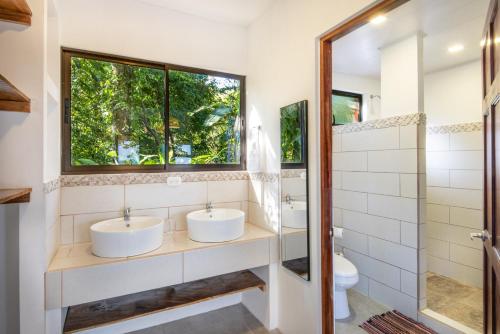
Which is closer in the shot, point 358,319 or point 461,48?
point 358,319

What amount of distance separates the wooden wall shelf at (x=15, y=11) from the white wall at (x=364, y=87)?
2260mm

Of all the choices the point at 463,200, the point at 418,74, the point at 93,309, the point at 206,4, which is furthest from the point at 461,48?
the point at 93,309

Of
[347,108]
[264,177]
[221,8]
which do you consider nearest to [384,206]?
[347,108]

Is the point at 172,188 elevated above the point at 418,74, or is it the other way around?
the point at 418,74

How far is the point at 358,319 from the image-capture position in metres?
2.28

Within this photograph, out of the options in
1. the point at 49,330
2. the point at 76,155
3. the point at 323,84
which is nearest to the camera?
the point at 49,330

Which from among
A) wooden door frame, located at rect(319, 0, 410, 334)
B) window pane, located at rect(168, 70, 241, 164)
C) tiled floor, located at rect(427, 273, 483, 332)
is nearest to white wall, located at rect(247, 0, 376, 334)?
wooden door frame, located at rect(319, 0, 410, 334)

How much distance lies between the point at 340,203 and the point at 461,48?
1.79m

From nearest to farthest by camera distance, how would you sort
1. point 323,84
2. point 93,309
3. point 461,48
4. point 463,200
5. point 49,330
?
point 49,330 < point 323,84 < point 93,309 < point 461,48 < point 463,200

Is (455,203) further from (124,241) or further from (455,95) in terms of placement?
(124,241)

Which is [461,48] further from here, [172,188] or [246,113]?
[172,188]

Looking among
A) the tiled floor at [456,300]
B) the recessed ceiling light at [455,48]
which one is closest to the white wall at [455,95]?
the recessed ceiling light at [455,48]

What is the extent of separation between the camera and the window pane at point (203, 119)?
2.35 metres

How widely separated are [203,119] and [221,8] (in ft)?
3.04
